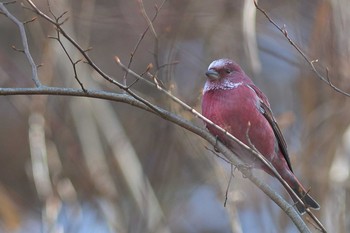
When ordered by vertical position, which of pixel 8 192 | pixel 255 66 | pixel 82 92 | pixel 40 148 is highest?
pixel 8 192

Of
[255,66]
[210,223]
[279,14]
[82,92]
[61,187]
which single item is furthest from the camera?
[210,223]

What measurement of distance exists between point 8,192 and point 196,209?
3153mm

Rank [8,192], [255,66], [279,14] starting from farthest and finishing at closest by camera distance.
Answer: [8,192] → [279,14] → [255,66]

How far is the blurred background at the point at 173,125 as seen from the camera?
746cm

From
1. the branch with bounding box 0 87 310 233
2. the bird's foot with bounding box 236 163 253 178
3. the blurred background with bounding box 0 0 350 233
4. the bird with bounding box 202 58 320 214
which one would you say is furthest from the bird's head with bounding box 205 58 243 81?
the branch with bounding box 0 87 310 233

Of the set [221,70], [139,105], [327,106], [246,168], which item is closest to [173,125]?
[327,106]

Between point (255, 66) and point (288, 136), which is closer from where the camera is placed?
point (255, 66)

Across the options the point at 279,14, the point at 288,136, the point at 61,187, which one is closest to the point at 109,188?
the point at 61,187

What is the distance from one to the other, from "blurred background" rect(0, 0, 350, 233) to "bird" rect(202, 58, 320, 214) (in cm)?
24

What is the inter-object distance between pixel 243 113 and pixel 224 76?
409 mm

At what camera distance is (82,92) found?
492 cm

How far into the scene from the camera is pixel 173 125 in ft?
26.4

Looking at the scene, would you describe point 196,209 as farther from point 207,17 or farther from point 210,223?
point 207,17

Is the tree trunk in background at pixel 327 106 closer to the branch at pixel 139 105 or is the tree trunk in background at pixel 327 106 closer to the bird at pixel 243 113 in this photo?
the bird at pixel 243 113
